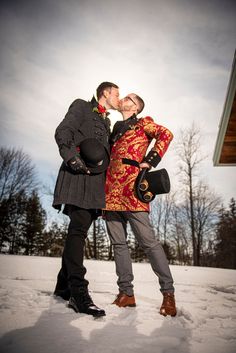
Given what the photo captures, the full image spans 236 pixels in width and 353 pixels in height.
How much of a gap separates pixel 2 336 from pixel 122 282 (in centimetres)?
123

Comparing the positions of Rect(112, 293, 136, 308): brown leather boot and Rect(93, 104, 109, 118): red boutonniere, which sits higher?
Rect(93, 104, 109, 118): red boutonniere

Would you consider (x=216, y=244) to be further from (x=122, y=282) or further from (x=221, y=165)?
(x=122, y=282)

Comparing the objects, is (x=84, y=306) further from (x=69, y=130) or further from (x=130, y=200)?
(x=69, y=130)

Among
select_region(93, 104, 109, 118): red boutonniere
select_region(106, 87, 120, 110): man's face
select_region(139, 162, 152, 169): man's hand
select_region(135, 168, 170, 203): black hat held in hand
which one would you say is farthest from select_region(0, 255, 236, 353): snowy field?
select_region(106, 87, 120, 110): man's face

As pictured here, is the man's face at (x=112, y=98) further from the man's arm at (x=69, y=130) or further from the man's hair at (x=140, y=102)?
the man's arm at (x=69, y=130)

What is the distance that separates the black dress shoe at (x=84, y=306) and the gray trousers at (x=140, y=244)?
0.54 m

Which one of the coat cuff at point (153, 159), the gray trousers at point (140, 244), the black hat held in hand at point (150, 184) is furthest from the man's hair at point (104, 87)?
the gray trousers at point (140, 244)

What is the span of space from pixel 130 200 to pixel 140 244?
17.6 inches

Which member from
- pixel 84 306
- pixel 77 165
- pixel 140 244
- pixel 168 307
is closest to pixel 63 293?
pixel 84 306

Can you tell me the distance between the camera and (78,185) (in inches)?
86.3

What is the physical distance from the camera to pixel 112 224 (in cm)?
249

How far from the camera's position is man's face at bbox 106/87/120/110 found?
2.77 meters

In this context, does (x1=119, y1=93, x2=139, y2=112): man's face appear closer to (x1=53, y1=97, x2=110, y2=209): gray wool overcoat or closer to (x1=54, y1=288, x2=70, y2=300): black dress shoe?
(x1=53, y1=97, x2=110, y2=209): gray wool overcoat

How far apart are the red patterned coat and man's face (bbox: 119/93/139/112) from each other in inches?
9.0
